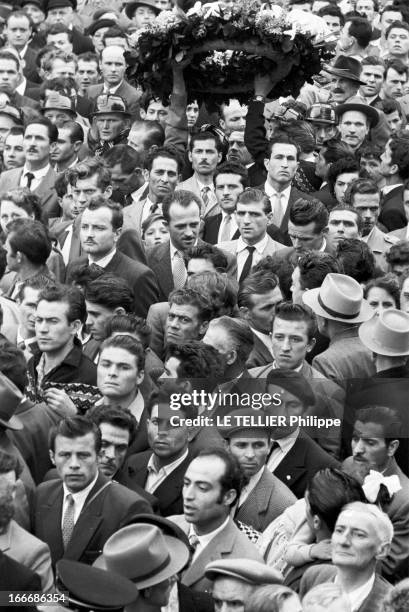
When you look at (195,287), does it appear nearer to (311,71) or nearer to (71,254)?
(71,254)

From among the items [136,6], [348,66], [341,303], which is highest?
[136,6]

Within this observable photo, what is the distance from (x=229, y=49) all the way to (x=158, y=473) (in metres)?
6.11

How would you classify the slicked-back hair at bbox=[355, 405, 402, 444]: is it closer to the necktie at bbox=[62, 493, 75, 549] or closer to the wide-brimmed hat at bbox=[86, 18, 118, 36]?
the necktie at bbox=[62, 493, 75, 549]

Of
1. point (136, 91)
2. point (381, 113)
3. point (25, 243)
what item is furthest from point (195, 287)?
point (136, 91)

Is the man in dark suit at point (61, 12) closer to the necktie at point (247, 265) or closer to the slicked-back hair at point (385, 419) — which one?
the necktie at point (247, 265)

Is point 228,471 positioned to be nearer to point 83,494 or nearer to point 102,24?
point 83,494

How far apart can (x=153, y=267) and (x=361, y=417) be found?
3.66 metres

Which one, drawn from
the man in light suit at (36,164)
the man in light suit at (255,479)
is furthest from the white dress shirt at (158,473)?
the man in light suit at (36,164)

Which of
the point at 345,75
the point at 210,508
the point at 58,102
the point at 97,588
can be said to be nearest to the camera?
the point at 97,588

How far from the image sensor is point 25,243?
13328 millimetres

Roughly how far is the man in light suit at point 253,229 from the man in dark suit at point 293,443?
3303 millimetres

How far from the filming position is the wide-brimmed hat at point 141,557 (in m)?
8.94

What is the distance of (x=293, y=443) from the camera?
426 inches

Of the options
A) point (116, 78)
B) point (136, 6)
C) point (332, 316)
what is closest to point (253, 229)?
point (332, 316)
